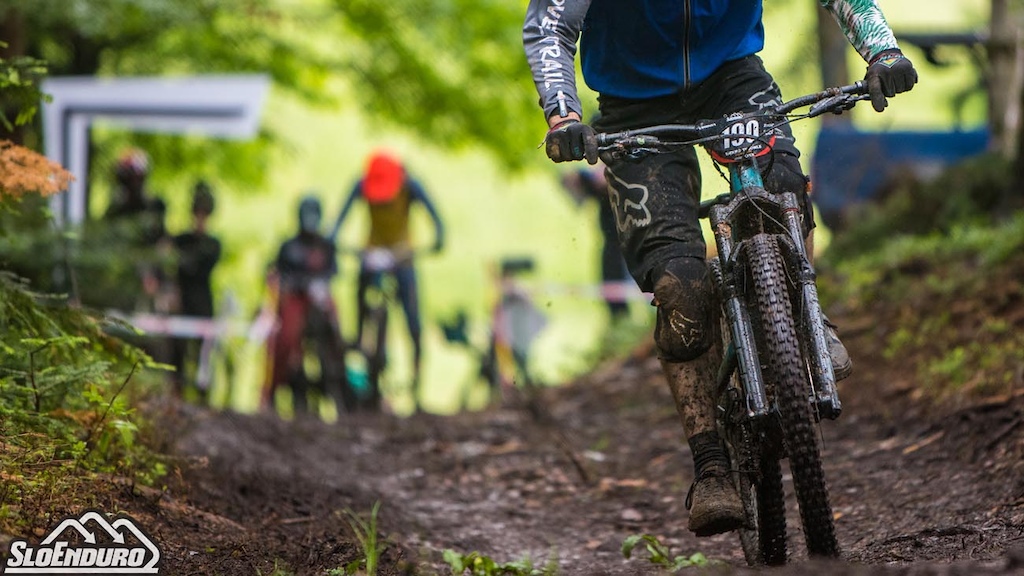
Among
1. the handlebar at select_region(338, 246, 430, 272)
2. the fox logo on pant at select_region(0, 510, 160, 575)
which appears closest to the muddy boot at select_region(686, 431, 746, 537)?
the fox logo on pant at select_region(0, 510, 160, 575)

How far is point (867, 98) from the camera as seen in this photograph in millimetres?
4320

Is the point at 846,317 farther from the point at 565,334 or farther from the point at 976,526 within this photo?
the point at 565,334

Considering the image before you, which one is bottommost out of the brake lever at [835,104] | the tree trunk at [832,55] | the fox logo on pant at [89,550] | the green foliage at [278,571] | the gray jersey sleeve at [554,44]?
the green foliage at [278,571]

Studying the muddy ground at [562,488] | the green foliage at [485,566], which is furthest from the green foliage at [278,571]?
the green foliage at [485,566]

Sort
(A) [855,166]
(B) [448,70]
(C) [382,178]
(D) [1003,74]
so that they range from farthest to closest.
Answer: (B) [448,70], (A) [855,166], (C) [382,178], (D) [1003,74]

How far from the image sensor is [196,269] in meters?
13.0

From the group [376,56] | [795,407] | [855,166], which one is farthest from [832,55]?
[795,407]

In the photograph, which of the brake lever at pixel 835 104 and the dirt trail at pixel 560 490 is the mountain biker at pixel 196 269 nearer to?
the dirt trail at pixel 560 490

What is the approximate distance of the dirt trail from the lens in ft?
14.6

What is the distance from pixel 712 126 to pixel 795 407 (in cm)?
101

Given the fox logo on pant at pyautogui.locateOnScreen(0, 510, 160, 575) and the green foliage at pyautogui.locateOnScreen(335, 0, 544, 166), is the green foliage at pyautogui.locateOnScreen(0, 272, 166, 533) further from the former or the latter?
the green foliage at pyautogui.locateOnScreen(335, 0, 544, 166)

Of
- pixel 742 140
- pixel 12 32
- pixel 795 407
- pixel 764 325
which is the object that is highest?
pixel 12 32

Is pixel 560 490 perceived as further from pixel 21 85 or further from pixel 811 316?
pixel 21 85

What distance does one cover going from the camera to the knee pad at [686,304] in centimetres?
445
